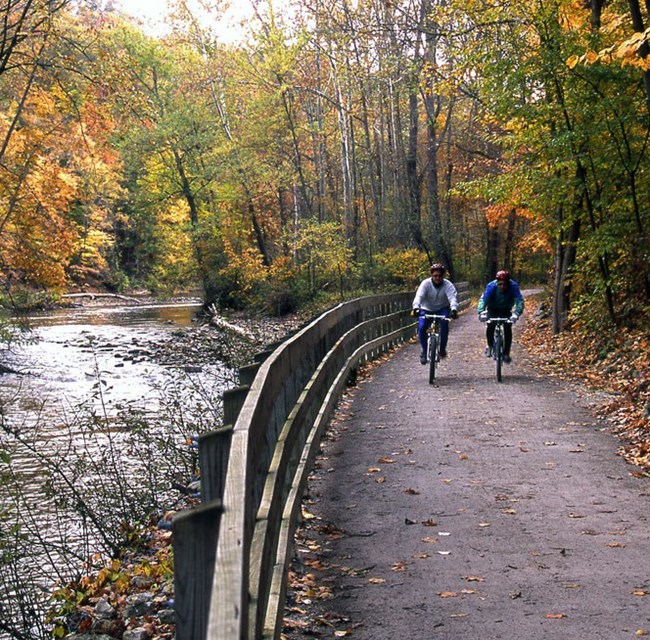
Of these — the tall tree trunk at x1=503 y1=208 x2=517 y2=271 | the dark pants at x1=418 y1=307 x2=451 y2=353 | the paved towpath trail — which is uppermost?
the tall tree trunk at x1=503 y1=208 x2=517 y2=271

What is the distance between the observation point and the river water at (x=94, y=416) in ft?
26.8

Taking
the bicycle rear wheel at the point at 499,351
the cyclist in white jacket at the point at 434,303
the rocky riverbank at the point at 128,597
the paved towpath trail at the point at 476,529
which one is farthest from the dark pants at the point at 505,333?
the rocky riverbank at the point at 128,597

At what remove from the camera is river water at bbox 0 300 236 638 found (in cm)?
818

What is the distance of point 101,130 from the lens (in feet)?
52.5

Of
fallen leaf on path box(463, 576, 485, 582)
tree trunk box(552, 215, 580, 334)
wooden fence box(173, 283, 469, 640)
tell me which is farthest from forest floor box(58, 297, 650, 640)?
tree trunk box(552, 215, 580, 334)

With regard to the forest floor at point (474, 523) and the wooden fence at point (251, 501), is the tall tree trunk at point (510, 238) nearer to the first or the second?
the forest floor at point (474, 523)

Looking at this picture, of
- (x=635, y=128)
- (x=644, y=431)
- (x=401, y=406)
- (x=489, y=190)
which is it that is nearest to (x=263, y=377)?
(x=644, y=431)

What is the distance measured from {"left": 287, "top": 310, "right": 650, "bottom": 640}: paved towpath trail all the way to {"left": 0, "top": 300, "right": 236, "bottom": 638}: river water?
2166mm

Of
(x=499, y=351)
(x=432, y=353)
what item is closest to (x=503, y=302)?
(x=499, y=351)

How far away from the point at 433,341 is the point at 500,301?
4.54ft

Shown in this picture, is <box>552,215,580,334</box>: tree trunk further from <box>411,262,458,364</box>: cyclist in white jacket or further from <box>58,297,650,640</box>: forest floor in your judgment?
<box>58,297,650,640</box>: forest floor

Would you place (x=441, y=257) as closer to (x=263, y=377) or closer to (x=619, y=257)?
(x=619, y=257)

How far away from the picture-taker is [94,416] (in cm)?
905

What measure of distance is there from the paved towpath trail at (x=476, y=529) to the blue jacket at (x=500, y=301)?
121 inches
